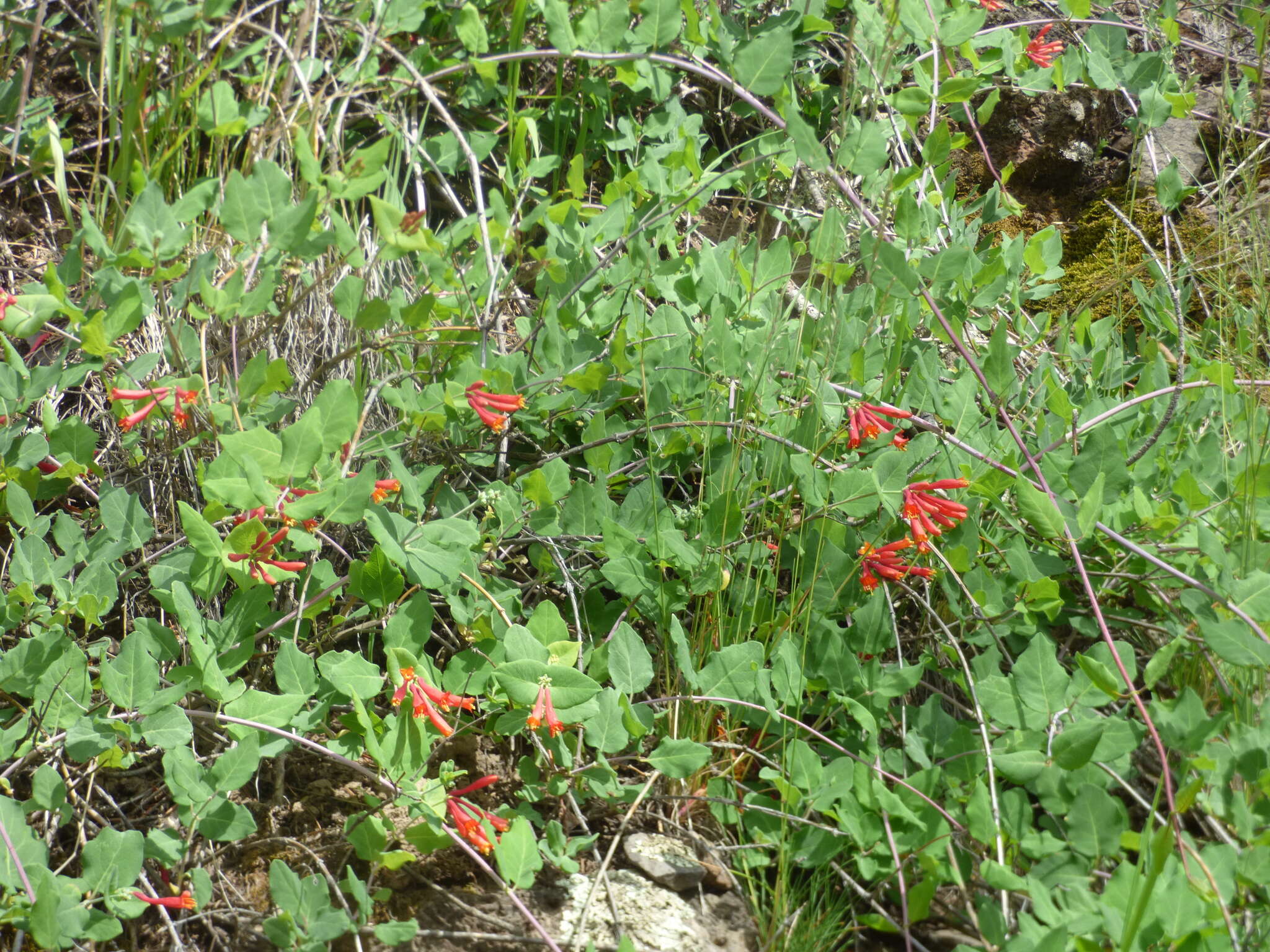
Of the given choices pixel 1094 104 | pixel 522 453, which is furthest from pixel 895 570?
pixel 1094 104

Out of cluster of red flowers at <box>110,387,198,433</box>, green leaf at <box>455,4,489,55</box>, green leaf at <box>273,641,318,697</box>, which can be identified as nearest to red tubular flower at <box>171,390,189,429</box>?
cluster of red flowers at <box>110,387,198,433</box>

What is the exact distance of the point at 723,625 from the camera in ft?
4.96

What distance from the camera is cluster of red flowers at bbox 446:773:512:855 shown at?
1203 mm

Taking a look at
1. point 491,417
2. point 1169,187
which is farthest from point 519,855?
point 1169,187

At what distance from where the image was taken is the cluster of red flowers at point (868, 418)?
1.49m

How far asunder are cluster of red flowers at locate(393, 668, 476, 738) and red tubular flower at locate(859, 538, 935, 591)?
0.62 m

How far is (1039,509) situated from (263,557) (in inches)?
41.9

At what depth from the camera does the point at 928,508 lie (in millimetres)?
1434

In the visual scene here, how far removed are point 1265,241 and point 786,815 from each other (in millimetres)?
1451

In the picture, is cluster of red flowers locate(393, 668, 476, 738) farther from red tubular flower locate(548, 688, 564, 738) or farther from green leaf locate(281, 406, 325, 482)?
green leaf locate(281, 406, 325, 482)

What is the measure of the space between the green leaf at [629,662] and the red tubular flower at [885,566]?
357 mm

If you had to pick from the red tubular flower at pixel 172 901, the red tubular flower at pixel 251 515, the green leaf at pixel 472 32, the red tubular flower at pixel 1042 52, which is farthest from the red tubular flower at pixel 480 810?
the red tubular flower at pixel 1042 52

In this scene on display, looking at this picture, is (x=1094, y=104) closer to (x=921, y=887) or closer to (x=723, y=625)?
(x=723, y=625)

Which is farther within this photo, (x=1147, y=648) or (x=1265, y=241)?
(x=1265, y=241)
